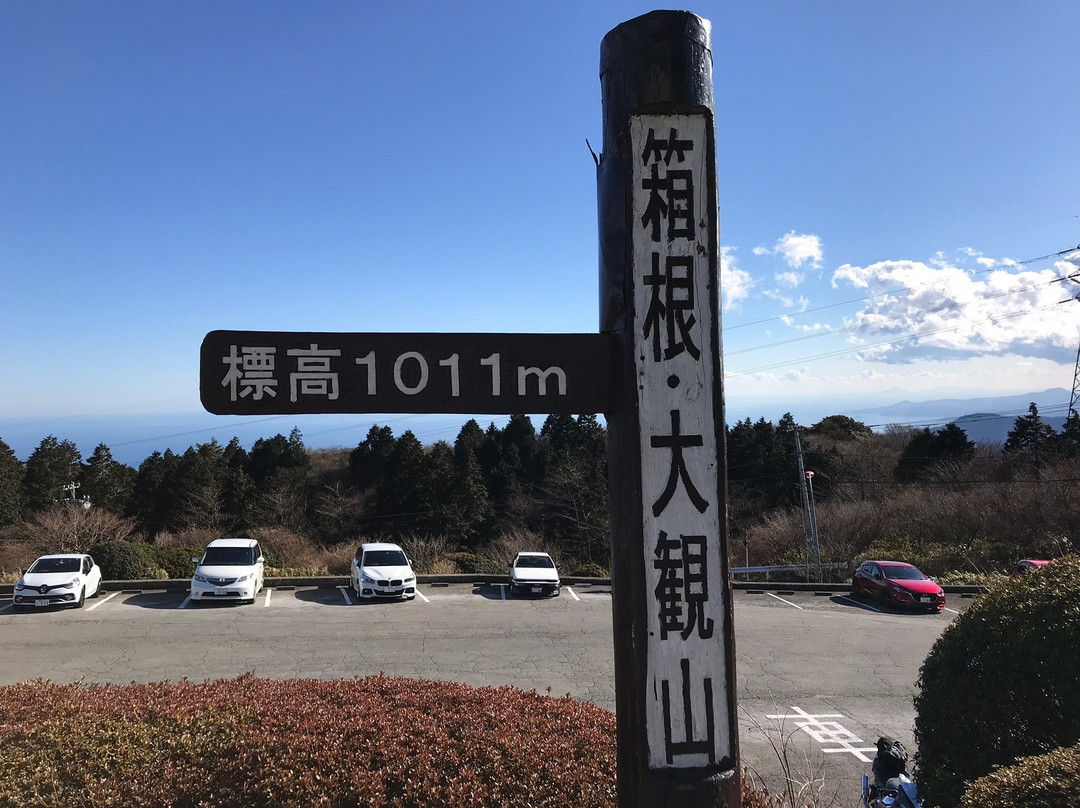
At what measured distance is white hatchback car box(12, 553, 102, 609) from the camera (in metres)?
15.0

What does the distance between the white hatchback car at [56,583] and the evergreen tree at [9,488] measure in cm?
1967

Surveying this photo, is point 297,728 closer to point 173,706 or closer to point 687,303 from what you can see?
point 173,706

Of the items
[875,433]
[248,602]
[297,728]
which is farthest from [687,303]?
[875,433]

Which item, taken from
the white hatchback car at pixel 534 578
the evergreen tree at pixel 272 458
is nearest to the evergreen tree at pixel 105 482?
the evergreen tree at pixel 272 458

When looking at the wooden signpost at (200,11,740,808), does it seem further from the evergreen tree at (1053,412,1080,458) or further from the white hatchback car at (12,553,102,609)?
the evergreen tree at (1053,412,1080,458)

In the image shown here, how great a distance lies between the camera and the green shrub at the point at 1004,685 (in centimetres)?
354

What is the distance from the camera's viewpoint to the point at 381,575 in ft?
54.3

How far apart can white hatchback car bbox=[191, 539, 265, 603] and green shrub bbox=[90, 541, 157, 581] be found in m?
2.72

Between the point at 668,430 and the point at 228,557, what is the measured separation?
54.0 ft

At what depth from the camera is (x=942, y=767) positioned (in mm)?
3760

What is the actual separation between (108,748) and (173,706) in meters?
0.67

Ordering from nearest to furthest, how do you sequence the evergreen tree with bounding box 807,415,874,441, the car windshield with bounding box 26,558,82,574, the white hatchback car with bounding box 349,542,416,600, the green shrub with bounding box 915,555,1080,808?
the green shrub with bounding box 915,555,1080,808 < the car windshield with bounding box 26,558,82,574 < the white hatchback car with bounding box 349,542,416,600 < the evergreen tree with bounding box 807,415,874,441

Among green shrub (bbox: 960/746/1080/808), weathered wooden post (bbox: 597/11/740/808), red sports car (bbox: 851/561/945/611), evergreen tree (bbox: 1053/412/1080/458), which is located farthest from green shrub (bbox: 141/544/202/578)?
evergreen tree (bbox: 1053/412/1080/458)

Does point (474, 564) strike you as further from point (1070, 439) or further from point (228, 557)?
point (1070, 439)
